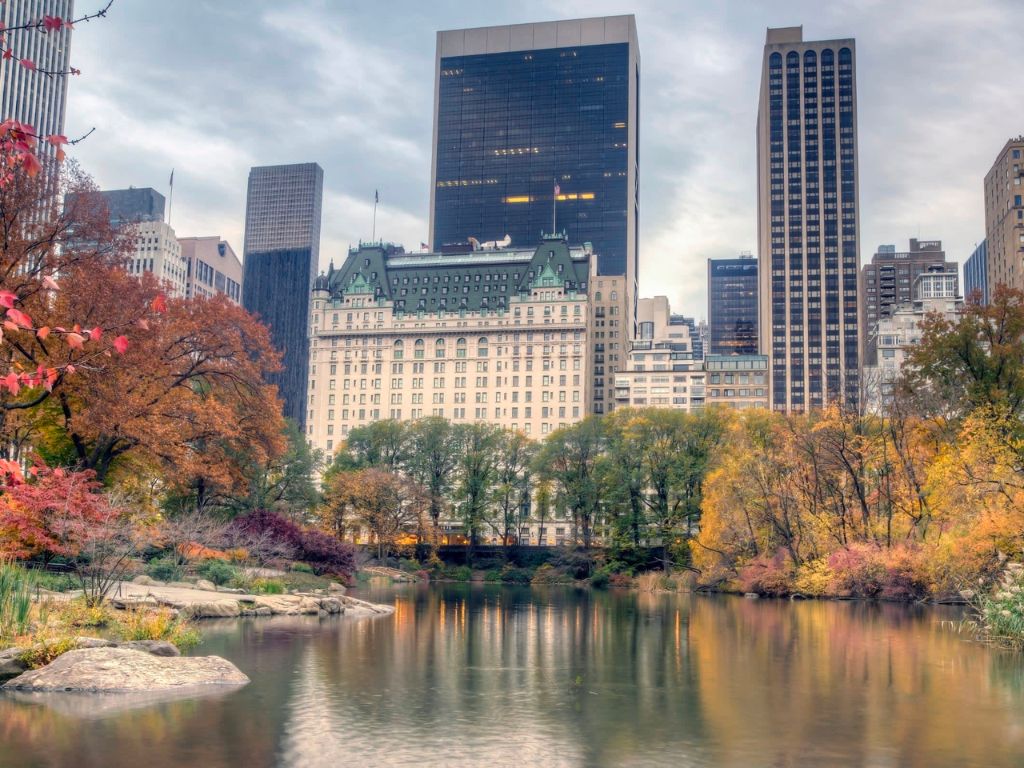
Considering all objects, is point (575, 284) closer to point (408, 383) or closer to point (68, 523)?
point (408, 383)

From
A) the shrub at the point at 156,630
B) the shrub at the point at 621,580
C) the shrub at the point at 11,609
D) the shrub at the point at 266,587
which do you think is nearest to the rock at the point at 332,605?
the shrub at the point at 266,587

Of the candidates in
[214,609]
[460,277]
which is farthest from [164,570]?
[460,277]

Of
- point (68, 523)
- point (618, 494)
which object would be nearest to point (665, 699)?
point (68, 523)

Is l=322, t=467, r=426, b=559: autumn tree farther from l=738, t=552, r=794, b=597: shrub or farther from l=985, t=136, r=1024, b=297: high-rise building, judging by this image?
l=985, t=136, r=1024, b=297: high-rise building

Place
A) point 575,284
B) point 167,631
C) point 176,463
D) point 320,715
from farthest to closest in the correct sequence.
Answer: point 575,284
point 176,463
point 167,631
point 320,715

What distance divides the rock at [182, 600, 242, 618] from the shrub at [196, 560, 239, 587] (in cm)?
963

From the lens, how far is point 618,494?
93.3 metres

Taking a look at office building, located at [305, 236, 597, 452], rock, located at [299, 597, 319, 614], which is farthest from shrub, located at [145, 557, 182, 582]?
office building, located at [305, 236, 597, 452]

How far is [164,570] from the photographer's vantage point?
1853 inches

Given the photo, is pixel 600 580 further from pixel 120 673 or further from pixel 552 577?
pixel 120 673

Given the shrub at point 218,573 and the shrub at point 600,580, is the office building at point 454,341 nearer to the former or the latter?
the shrub at point 600,580

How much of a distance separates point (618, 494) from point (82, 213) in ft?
206

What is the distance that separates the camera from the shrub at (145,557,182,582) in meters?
46.4

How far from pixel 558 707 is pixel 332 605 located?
25588 millimetres
